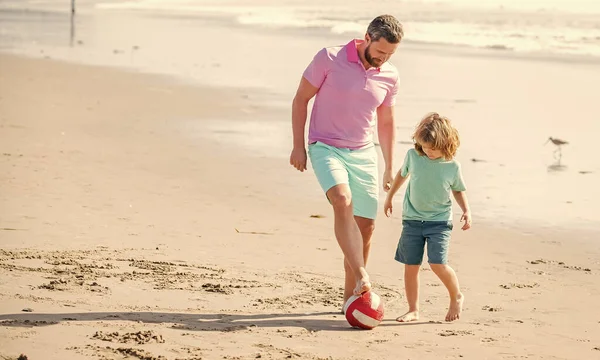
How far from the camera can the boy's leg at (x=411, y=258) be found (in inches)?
247

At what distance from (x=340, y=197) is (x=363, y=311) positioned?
2.11ft

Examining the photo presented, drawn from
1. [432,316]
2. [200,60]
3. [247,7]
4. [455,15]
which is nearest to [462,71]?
[200,60]

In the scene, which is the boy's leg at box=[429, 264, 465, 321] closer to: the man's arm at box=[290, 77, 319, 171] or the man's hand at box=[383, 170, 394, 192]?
the man's hand at box=[383, 170, 394, 192]

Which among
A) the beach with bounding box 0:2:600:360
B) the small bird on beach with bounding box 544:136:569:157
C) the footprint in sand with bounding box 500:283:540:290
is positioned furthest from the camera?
the small bird on beach with bounding box 544:136:569:157

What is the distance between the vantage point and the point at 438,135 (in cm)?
603

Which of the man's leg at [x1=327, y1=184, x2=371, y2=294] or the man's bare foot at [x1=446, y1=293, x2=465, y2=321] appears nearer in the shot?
the man's leg at [x1=327, y1=184, x2=371, y2=294]

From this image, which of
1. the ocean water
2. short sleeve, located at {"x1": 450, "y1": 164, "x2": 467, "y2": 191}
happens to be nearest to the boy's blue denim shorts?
short sleeve, located at {"x1": 450, "y1": 164, "x2": 467, "y2": 191}

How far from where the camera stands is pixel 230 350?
215 inches

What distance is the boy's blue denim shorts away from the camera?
6227 millimetres

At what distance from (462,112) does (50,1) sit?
4949 centimetres

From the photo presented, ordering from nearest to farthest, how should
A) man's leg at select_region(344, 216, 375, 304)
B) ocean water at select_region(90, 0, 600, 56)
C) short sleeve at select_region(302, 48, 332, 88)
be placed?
short sleeve at select_region(302, 48, 332, 88) → man's leg at select_region(344, 216, 375, 304) → ocean water at select_region(90, 0, 600, 56)

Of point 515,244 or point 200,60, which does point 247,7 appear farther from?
point 515,244

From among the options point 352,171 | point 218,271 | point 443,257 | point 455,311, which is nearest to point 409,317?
point 455,311

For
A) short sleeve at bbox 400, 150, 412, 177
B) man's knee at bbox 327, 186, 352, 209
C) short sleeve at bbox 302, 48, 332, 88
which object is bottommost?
man's knee at bbox 327, 186, 352, 209
